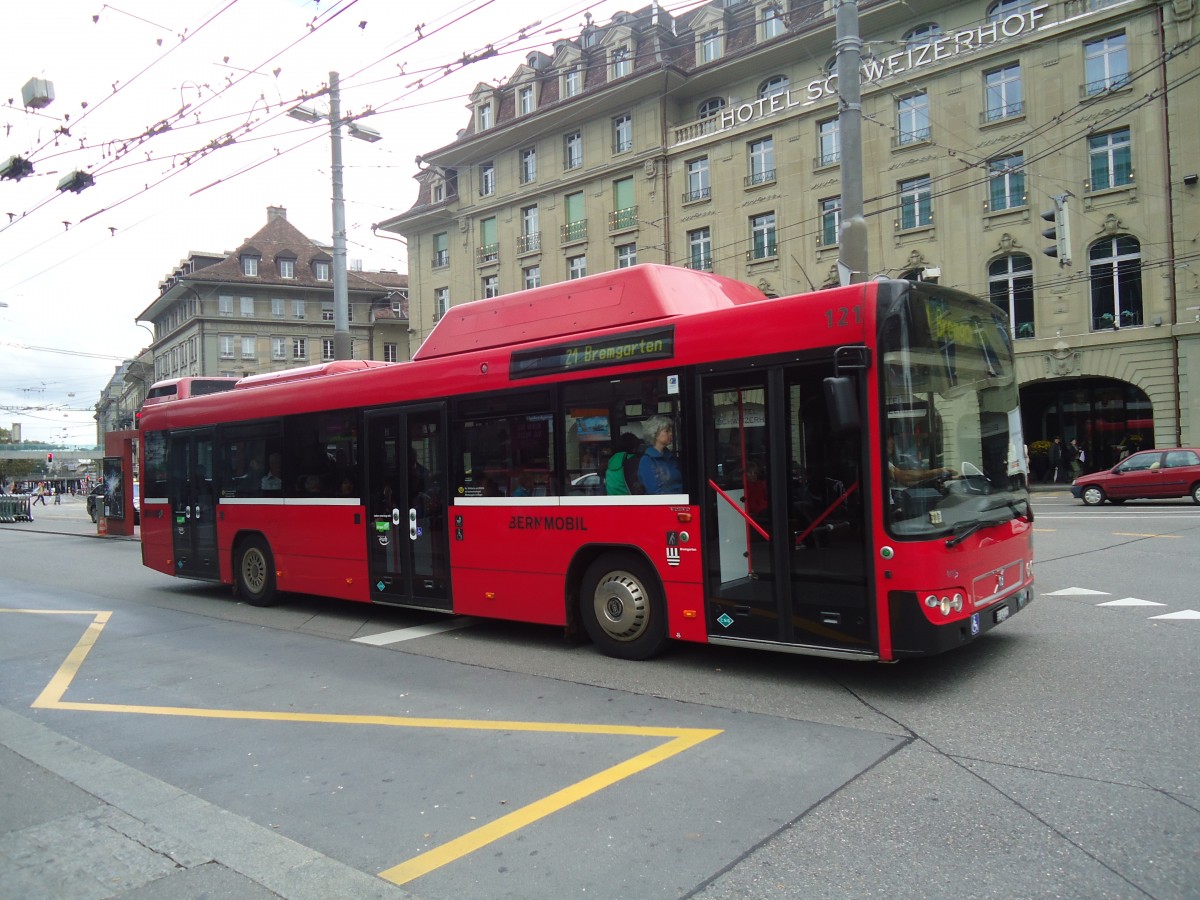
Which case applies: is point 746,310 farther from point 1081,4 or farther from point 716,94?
point 716,94

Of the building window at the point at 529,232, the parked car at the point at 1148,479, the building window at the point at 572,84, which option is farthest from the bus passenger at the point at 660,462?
the building window at the point at 572,84

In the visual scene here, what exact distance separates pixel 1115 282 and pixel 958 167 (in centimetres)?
613

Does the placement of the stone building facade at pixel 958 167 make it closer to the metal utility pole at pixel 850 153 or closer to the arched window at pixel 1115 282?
the arched window at pixel 1115 282

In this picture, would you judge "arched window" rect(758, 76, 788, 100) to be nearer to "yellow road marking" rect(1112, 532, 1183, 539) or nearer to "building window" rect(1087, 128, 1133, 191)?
"building window" rect(1087, 128, 1133, 191)

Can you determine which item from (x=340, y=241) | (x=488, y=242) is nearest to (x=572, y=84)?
(x=488, y=242)

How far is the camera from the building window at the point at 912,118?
29.3 metres

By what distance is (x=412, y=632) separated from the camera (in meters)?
9.34

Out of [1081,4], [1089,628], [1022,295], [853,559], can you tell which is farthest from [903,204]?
[853,559]

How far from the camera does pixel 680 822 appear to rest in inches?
160

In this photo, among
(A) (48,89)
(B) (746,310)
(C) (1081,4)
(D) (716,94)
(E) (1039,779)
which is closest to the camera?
(E) (1039,779)

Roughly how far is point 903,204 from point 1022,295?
4996mm

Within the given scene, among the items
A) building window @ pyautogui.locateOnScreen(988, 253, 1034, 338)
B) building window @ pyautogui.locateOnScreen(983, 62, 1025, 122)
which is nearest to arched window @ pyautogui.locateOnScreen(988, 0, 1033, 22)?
building window @ pyautogui.locateOnScreen(983, 62, 1025, 122)

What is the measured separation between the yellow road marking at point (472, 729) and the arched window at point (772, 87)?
31403 mm

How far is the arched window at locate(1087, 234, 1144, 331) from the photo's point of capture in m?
27.2
